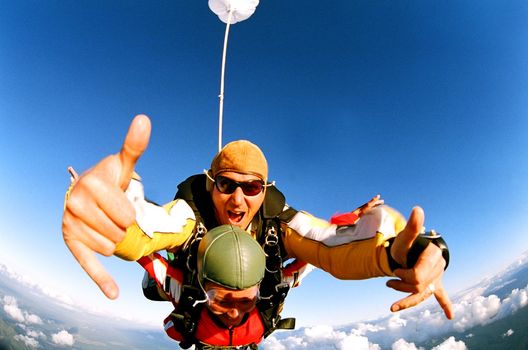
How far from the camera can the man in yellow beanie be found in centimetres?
144

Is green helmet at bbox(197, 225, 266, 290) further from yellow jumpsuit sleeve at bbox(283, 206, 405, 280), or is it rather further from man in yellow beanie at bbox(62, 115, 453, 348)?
yellow jumpsuit sleeve at bbox(283, 206, 405, 280)

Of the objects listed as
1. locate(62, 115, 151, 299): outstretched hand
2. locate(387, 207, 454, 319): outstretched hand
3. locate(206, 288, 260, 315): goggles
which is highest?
locate(62, 115, 151, 299): outstretched hand

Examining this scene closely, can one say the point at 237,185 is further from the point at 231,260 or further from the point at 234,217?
the point at 231,260

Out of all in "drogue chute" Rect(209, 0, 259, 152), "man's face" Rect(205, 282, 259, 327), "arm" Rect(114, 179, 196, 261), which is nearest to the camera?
"arm" Rect(114, 179, 196, 261)

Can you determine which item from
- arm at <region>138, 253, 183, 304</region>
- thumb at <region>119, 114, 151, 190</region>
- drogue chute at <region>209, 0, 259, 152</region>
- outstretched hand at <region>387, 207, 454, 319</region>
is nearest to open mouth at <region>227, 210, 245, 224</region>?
arm at <region>138, 253, 183, 304</region>

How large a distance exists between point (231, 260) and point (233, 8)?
3329mm

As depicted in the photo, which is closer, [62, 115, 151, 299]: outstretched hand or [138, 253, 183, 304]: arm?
Result: [62, 115, 151, 299]: outstretched hand

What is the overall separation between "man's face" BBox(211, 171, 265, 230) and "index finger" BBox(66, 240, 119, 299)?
4.38ft

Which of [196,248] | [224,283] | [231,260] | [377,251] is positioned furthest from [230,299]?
[377,251]

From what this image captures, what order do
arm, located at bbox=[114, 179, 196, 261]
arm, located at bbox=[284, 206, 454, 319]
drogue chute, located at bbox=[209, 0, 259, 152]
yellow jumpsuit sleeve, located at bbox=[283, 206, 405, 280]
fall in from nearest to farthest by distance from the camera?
arm, located at bbox=[284, 206, 454, 319], arm, located at bbox=[114, 179, 196, 261], yellow jumpsuit sleeve, located at bbox=[283, 206, 405, 280], drogue chute, located at bbox=[209, 0, 259, 152]

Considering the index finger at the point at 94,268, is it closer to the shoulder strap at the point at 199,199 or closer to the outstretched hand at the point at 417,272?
the outstretched hand at the point at 417,272

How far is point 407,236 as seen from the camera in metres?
1.75

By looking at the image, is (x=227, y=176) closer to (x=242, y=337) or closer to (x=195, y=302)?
(x=195, y=302)

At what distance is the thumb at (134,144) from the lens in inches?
53.6
